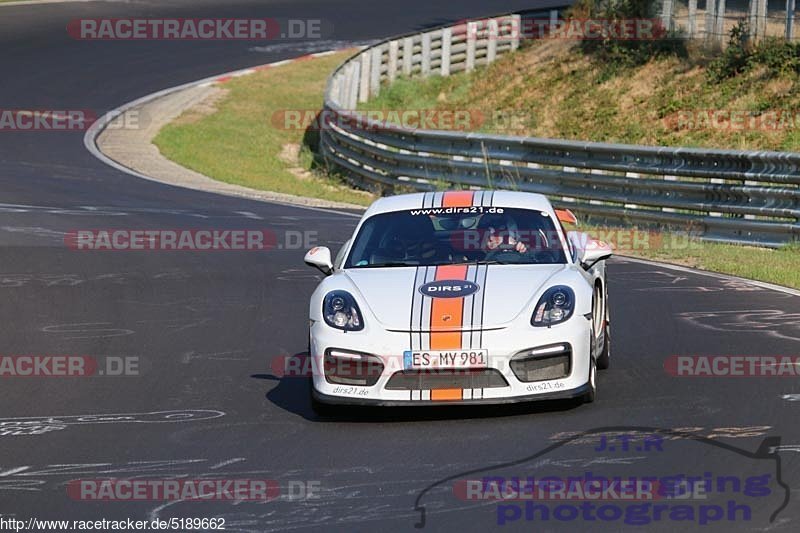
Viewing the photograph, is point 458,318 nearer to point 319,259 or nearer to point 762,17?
point 319,259

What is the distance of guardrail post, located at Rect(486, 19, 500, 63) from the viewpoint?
33.2 m

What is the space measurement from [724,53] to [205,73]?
1339 cm

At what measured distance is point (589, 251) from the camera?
9352 mm

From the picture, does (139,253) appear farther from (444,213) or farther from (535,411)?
(535,411)

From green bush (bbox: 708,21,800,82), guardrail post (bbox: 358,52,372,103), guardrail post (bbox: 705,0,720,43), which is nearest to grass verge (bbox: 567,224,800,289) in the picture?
green bush (bbox: 708,21,800,82)

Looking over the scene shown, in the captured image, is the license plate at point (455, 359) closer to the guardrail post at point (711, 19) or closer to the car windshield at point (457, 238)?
the car windshield at point (457, 238)

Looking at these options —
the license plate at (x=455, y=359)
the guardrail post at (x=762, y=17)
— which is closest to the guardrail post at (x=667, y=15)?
the guardrail post at (x=762, y=17)

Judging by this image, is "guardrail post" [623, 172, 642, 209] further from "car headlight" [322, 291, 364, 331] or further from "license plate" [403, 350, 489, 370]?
"license plate" [403, 350, 489, 370]

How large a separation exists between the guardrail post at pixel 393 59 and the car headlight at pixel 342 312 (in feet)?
75.8

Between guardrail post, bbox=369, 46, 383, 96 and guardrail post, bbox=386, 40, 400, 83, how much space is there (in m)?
0.47

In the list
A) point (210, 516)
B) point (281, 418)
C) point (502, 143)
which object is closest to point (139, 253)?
point (502, 143)

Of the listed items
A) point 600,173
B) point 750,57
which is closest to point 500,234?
point 600,173

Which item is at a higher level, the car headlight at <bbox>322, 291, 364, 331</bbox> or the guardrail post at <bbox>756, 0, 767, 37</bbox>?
the guardrail post at <bbox>756, 0, 767, 37</bbox>

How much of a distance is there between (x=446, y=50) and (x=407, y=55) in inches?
50.1
